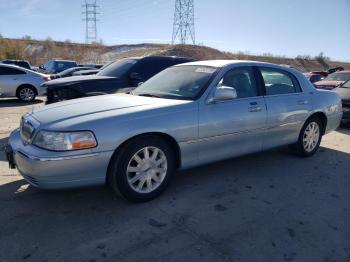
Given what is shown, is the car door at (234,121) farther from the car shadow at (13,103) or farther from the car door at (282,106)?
the car shadow at (13,103)

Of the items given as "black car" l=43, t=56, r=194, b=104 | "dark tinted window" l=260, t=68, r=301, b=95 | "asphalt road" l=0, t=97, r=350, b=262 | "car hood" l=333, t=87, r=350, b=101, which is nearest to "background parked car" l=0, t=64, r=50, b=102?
"black car" l=43, t=56, r=194, b=104

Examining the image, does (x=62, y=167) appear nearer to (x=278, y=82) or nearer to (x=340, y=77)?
(x=278, y=82)

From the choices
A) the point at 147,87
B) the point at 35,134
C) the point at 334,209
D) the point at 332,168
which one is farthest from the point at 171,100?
the point at 332,168

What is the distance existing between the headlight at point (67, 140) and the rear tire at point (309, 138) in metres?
3.51

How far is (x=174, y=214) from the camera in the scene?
3553mm

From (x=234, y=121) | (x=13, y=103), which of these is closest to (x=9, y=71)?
(x=13, y=103)

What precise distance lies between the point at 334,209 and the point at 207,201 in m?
1.38

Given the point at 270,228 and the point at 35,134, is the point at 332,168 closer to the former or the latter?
the point at 270,228

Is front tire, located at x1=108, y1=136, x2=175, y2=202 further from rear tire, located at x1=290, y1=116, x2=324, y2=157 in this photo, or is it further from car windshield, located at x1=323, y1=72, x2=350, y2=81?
car windshield, located at x1=323, y1=72, x2=350, y2=81

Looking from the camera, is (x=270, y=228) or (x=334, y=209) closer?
(x=270, y=228)

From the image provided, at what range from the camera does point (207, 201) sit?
3885 millimetres

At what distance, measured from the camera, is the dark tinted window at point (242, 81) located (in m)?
4.48

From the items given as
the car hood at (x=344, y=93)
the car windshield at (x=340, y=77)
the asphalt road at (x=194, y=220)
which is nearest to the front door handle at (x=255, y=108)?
the asphalt road at (x=194, y=220)

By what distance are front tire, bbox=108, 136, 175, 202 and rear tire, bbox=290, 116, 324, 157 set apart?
99.6 inches
